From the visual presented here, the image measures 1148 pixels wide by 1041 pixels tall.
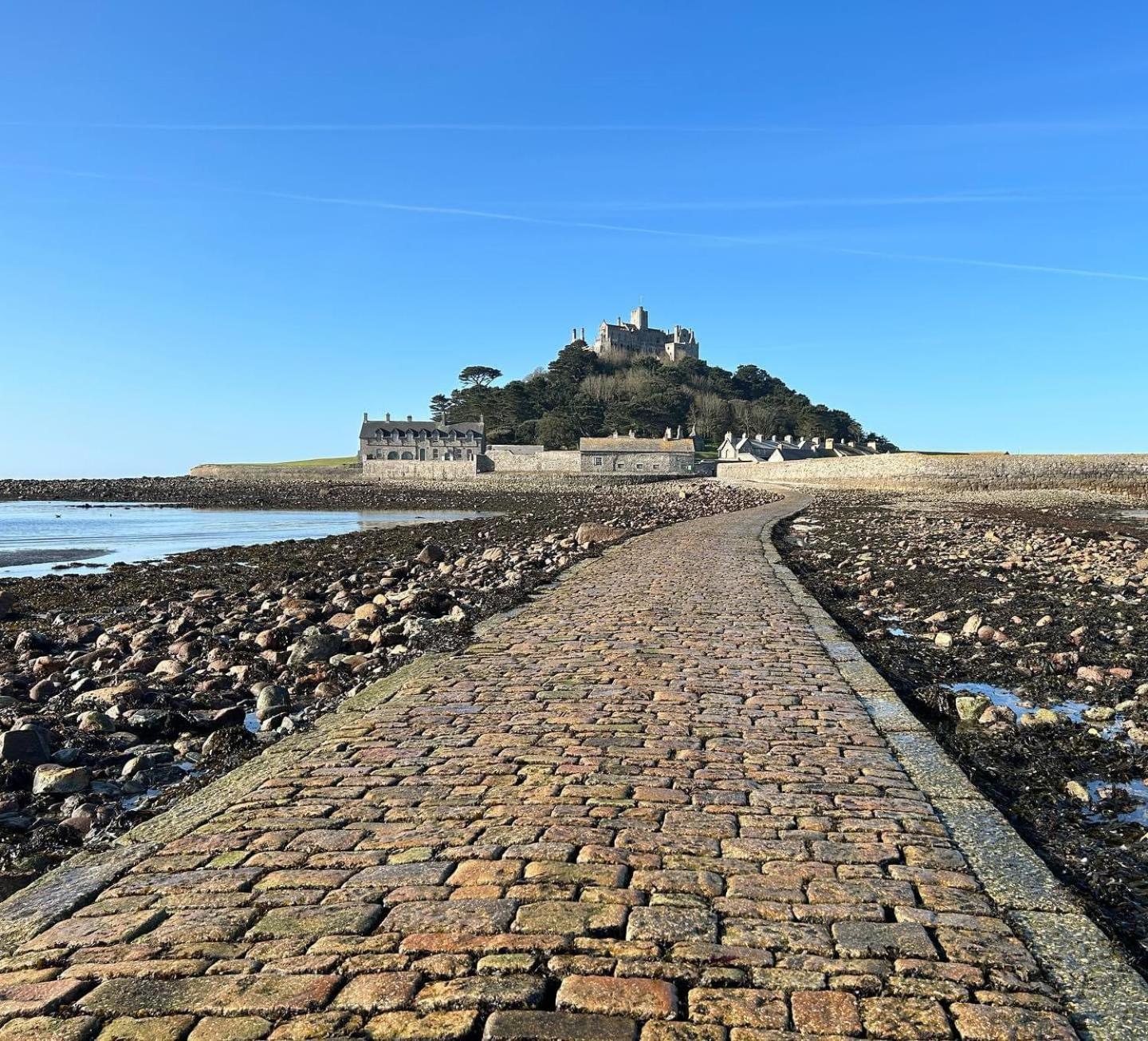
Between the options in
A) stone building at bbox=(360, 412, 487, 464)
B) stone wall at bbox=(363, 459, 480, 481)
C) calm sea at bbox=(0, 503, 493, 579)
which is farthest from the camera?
stone building at bbox=(360, 412, 487, 464)

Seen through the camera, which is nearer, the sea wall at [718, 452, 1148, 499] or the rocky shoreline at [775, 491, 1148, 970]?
the rocky shoreline at [775, 491, 1148, 970]

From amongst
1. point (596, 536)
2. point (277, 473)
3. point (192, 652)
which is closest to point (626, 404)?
point (277, 473)

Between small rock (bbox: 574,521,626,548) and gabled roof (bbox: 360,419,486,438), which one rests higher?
gabled roof (bbox: 360,419,486,438)

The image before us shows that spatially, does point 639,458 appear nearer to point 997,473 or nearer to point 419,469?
point 419,469

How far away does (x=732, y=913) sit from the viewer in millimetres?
2930

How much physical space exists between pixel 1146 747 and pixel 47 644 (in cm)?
1077

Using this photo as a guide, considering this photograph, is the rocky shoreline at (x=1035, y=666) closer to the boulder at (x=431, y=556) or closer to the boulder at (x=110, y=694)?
the boulder at (x=110, y=694)

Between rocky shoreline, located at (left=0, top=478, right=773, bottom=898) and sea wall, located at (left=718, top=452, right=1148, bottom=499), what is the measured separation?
28.2 m

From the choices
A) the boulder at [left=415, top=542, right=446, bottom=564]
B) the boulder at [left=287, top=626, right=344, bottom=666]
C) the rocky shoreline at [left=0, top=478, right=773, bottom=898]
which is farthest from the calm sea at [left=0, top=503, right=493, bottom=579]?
the boulder at [left=287, top=626, right=344, bottom=666]

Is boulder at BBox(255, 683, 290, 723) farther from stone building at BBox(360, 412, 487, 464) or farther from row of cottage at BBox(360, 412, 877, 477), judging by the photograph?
stone building at BBox(360, 412, 487, 464)

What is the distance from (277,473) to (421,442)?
21.2m

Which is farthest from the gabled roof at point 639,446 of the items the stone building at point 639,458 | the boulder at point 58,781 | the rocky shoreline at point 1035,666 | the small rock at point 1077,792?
the small rock at point 1077,792

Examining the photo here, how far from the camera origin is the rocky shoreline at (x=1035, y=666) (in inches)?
163

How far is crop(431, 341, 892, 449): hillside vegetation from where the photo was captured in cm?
10238
